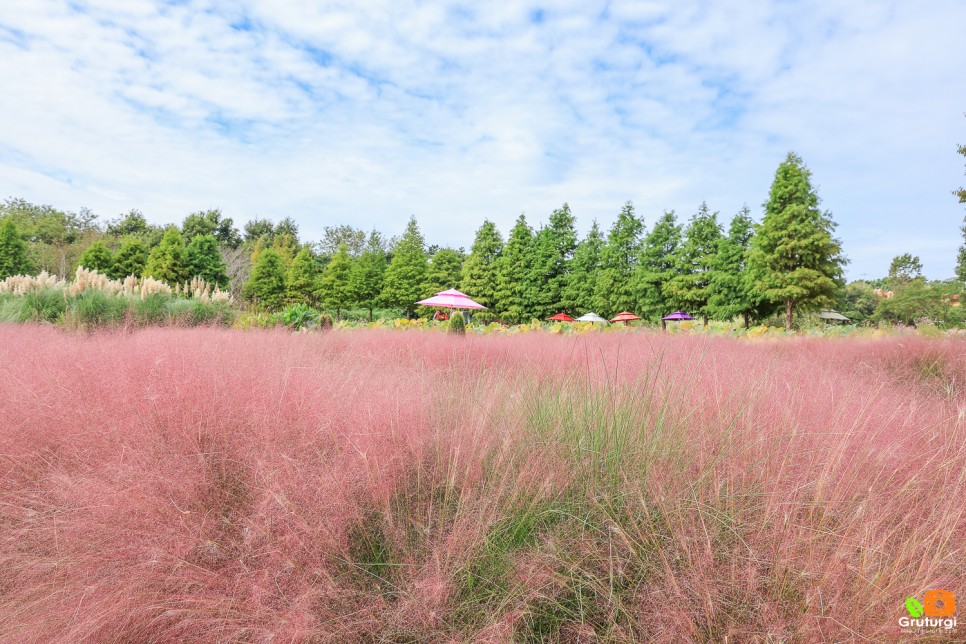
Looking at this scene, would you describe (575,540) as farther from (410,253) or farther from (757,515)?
(410,253)

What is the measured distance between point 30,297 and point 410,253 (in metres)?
29.1

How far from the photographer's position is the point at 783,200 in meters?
21.3

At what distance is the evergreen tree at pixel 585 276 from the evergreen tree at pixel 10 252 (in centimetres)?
3086

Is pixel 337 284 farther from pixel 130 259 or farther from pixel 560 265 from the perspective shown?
pixel 560 265

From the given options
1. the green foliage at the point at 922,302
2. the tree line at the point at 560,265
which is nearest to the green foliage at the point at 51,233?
the tree line at the point at 560,265

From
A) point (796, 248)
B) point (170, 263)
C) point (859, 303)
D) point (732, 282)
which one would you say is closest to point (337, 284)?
point (170, 263)

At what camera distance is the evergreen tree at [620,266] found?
86.5ft

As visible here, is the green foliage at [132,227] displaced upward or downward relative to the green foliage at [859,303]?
upward

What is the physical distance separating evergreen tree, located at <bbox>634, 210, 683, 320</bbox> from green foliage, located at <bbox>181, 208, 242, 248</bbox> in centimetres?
3168

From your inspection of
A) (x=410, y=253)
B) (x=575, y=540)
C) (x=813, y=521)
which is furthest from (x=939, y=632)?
(x=410, y=253)

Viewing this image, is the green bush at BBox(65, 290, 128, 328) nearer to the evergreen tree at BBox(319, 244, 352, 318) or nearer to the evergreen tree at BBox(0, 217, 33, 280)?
the evergreen tree at BBox(0, 217, 33, 280)

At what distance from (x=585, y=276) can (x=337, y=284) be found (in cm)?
1929

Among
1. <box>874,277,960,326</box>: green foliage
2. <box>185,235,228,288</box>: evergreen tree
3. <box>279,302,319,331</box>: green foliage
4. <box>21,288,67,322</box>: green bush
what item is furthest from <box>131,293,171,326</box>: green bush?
<box>874,277,960,326</box>: green foliage

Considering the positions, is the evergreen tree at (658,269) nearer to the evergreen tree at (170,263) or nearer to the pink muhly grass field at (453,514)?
the pink muhly grass field at (453,514)
